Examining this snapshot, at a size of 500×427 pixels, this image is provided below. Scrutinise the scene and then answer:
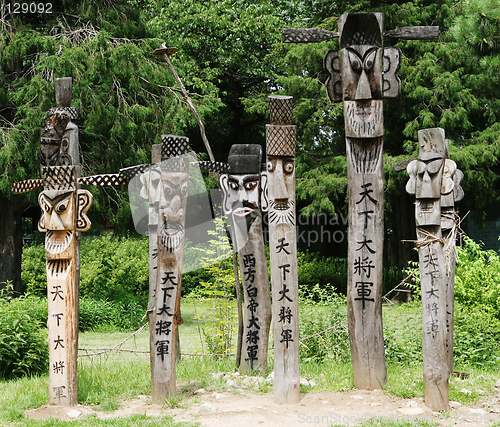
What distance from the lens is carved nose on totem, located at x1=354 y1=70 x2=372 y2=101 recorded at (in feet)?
18.4

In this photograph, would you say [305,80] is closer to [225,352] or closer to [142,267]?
[142,267]

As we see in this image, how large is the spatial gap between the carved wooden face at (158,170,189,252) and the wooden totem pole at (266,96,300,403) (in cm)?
94

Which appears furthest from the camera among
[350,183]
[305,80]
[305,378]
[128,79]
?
[305,80]

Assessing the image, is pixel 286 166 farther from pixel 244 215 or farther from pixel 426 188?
pixel 426 188

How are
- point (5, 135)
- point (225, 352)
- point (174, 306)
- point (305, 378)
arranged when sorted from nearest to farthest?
point (174, 306) → point (305, 378) → point (225, 352) → point (5, 135)

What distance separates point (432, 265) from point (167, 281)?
2.61 m

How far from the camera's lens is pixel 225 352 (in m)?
7.54

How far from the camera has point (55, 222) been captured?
555 centimetres

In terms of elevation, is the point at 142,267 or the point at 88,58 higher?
the point at 88,58

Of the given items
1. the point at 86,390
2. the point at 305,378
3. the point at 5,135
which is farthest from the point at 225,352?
the point at 5,135

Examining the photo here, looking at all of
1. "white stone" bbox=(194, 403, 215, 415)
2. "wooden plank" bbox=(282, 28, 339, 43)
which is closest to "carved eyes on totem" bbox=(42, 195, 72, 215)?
"white stone" bbox=(194, 403, 215, 415)

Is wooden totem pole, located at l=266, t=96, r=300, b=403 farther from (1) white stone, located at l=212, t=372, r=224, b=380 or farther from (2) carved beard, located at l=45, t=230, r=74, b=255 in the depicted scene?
(2) carved beard, located at l=45, t=230, r=74, b=255

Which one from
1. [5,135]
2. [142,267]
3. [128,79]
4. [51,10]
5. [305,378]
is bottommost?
[305,378]

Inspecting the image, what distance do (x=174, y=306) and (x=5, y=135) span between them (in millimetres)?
6681
